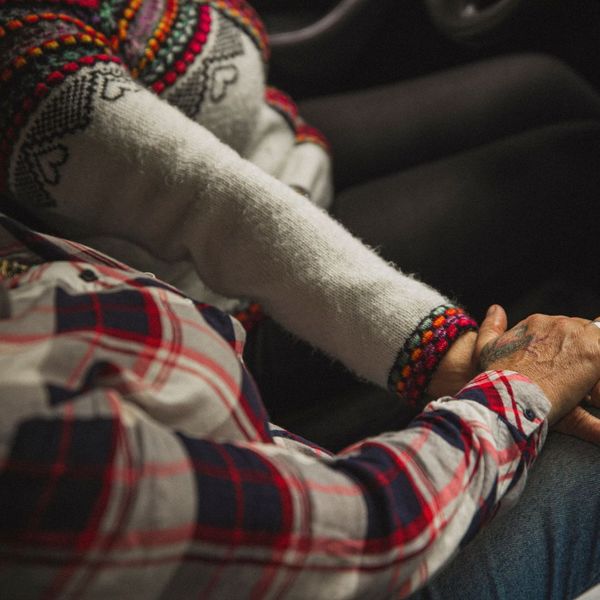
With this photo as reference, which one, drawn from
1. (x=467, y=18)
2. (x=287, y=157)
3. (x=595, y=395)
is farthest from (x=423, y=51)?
(x=595, y=395)

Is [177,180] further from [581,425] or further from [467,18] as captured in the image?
[467,18]

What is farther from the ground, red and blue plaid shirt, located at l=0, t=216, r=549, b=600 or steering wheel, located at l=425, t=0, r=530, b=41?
steering wheel, located at l=425, t=0, r=530, b=41

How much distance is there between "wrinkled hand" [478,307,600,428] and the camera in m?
0.55

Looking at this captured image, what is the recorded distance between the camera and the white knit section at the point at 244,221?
62 cm

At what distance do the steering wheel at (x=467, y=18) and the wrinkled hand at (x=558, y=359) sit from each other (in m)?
0.54

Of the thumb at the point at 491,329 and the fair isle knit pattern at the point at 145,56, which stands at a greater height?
the fair isle knit pattern at the point at 145,56

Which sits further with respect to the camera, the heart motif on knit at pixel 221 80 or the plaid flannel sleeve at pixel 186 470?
the heart motif on knit at pixel 221 80

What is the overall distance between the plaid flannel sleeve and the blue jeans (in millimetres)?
42

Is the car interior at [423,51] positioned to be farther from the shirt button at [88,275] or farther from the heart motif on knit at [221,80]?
the shirt button at [88,275]

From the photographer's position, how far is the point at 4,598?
329 millimetres

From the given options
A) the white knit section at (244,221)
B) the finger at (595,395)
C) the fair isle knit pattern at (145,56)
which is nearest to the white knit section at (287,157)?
the fair isle knit pattern at (145,56)

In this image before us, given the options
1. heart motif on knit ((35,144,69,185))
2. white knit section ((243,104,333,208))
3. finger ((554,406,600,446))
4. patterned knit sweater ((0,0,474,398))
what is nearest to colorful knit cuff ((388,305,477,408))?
patterned knit sweater ((0,0,474,398))

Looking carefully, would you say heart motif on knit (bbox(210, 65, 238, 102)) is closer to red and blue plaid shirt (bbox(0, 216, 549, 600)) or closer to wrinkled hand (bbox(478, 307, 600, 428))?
red and blue plaid shirt (bbox(0, 216, 549, 600))

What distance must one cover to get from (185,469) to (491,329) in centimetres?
37
